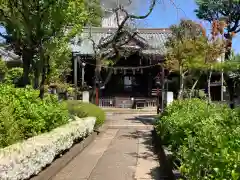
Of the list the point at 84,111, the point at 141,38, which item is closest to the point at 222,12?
the point at 141,38

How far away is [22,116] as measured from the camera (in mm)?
6730

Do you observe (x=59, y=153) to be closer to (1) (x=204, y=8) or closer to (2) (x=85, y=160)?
(2) (x=85, y=160)

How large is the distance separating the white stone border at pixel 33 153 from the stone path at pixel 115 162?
502mm

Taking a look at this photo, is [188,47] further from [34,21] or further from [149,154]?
[34,21]

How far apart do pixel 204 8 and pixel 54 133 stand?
22.5m

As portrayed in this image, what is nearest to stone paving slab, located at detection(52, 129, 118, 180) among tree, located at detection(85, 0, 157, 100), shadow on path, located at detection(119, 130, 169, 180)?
shadow on path, located at detection(119, 130, 169, 180)

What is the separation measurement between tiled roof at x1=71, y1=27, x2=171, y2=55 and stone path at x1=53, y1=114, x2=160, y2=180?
1755 centimetres

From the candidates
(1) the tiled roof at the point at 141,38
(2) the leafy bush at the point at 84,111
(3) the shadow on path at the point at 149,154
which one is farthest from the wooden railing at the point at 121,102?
(2) the leafy bush at the point at 84,111

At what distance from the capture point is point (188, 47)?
17906 millimetres

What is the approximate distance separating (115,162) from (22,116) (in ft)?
7.32

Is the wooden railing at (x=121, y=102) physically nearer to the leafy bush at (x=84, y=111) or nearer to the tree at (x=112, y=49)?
the tree at (x=112, y=49)

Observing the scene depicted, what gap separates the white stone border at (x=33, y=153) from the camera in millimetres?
4437

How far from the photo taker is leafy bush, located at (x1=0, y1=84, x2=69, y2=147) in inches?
230

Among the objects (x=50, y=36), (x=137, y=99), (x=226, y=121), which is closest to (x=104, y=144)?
(x=50, y=36)
